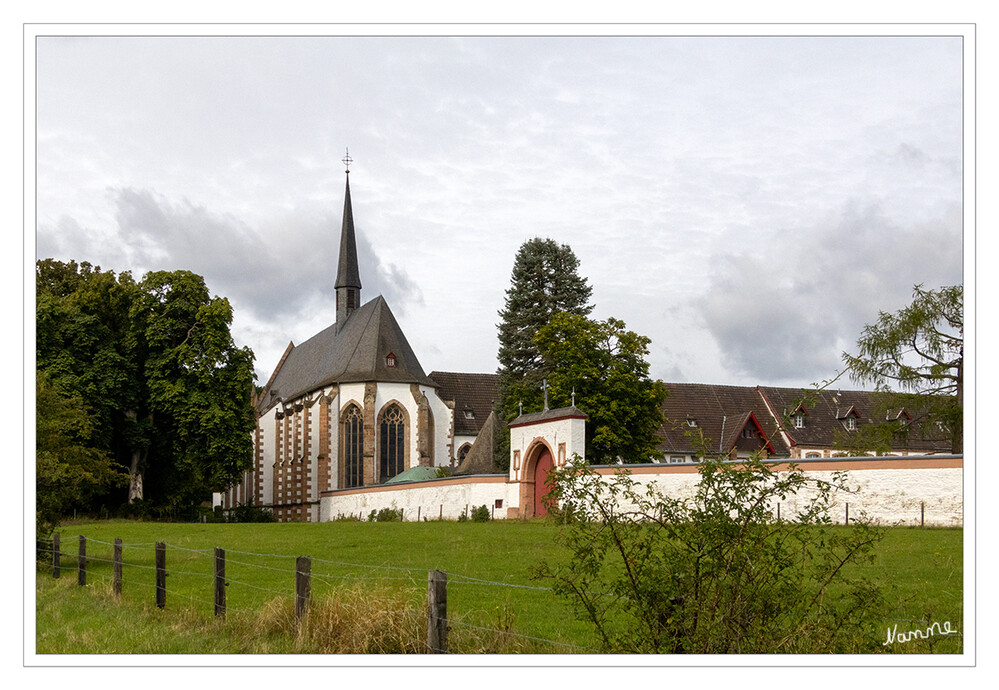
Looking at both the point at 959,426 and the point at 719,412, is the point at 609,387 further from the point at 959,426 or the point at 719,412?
the point at 719,412

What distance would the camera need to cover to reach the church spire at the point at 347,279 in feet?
204

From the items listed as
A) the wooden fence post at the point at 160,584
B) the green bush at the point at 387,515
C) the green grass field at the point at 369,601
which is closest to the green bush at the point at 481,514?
the green bush at the point at 387,515

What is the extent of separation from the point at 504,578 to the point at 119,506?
2852cm

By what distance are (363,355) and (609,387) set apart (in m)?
17.9

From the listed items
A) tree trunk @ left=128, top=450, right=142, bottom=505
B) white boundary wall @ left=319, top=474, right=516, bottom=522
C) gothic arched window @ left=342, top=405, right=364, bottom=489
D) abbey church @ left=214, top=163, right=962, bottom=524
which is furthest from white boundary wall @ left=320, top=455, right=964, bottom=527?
gothic arched window @ left=342, top=405, right=364, bottom=489

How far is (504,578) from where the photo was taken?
14523mm

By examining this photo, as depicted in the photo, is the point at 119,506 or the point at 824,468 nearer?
the point at 824,468

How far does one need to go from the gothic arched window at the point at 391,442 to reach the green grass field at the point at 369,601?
94.8 ft

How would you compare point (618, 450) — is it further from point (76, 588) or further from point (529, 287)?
point (76, 588)

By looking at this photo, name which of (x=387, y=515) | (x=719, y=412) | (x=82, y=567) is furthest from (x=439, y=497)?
(x=719, y=412)

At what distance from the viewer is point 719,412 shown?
194ft

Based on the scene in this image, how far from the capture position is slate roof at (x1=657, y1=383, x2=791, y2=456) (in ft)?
179

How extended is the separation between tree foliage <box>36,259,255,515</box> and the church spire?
68.3 feet
